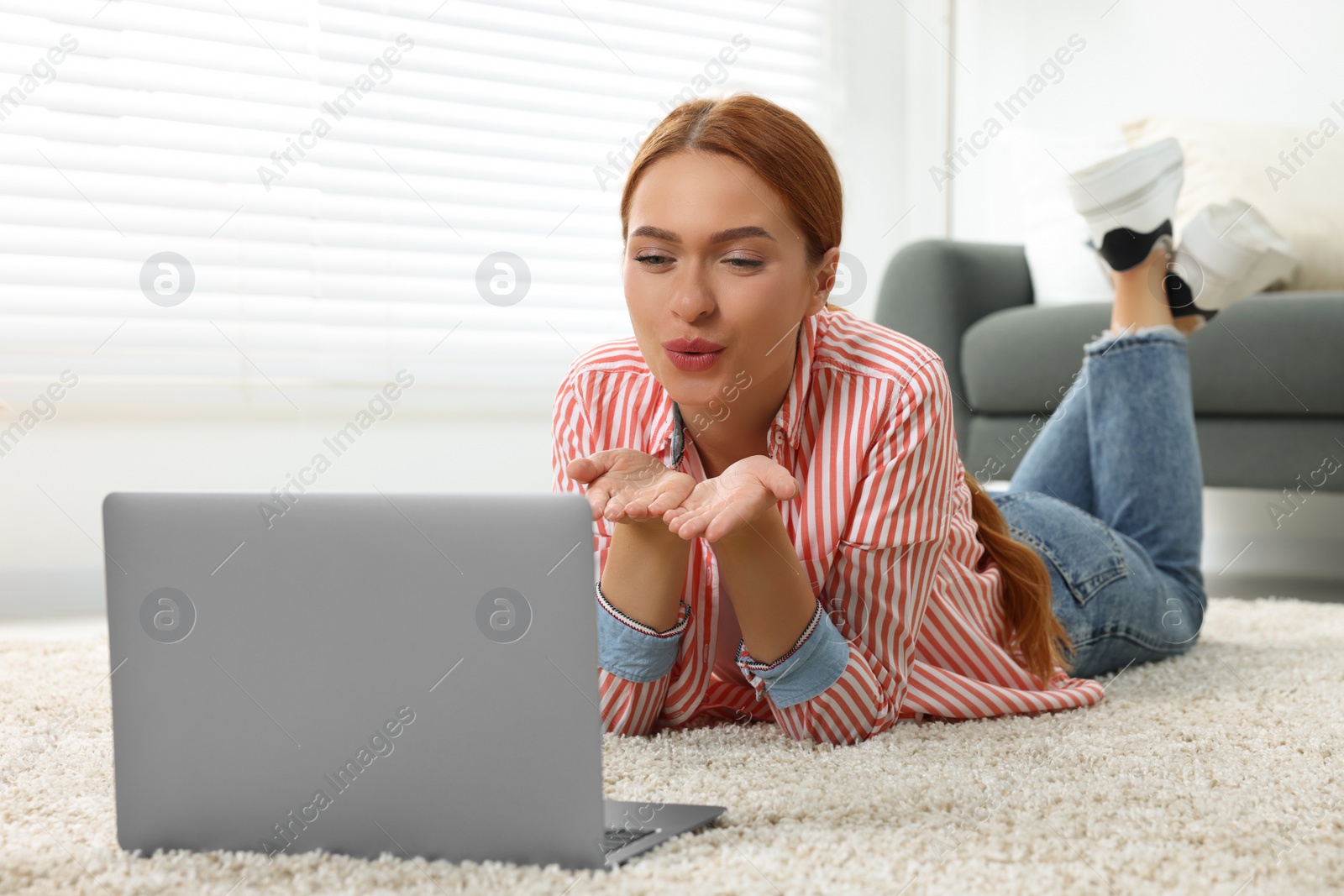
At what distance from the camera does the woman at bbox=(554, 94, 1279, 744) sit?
0.89 metres

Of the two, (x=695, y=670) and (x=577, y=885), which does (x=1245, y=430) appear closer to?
(x=695, y=670)

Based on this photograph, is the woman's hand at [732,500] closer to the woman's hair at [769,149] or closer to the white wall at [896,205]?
the woman's hair at [769,149]

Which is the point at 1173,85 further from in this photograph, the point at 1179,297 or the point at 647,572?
the point at 647,572

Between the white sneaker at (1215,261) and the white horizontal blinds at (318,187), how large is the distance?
158 centimetres

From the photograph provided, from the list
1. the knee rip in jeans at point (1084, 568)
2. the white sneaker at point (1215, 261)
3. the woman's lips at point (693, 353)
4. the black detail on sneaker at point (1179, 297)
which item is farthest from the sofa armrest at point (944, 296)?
the woman's lips at point (693, 353)

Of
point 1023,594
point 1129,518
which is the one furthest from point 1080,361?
point 1023,594

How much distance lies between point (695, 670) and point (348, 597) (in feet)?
1.48

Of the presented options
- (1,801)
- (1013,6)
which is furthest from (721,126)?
(1013,6)

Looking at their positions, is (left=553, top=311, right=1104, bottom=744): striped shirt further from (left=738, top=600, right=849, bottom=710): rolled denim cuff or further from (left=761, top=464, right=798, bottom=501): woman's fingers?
(left=761, top=464, right=798, bottom=501): woman's fingers

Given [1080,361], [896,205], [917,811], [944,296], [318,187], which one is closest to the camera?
[917,811]

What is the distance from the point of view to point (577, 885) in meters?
0.62

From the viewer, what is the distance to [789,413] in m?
0.99

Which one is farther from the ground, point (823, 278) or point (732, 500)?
point (823, 278)

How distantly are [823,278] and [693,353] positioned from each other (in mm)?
168
